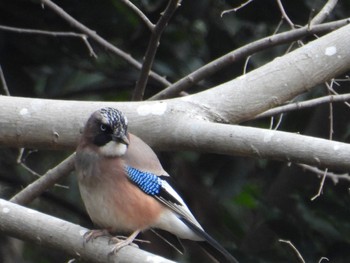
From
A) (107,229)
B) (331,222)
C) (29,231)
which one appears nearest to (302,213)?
(331,222)

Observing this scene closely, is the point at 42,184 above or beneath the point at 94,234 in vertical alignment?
above

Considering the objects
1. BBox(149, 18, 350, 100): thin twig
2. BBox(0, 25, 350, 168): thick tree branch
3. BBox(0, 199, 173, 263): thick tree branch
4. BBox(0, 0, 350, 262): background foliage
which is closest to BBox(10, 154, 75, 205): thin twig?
BBox(0, 25, 350, 168): thick tree branch

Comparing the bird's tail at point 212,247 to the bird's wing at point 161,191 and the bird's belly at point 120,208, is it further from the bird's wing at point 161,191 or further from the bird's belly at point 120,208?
the bird's belly at point 120,208

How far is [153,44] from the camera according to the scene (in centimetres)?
519

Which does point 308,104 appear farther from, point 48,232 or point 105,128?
point 48,232

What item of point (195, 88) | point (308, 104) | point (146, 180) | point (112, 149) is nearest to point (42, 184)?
point (112, 149)

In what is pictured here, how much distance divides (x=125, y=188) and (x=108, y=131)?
0.29 metres

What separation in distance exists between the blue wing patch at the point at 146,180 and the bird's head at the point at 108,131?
0.10 meters

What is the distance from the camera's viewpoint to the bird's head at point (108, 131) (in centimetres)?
472

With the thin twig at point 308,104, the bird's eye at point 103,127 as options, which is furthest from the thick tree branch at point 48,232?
the thin twig at point 308,104

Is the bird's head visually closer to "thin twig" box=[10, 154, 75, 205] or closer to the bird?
the bird

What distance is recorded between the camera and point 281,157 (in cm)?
432

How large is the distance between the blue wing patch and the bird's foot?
264 mm

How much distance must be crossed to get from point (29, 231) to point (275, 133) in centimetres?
107
